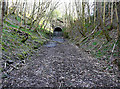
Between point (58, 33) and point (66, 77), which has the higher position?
point (58, 33)

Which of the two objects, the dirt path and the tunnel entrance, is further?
the tunnel entrance

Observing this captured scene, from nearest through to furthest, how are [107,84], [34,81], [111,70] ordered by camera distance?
[107,84], [34,81], [111,70]

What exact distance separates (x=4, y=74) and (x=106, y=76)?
373 centimetres

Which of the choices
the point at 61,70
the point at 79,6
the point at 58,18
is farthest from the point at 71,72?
the point at 58,18

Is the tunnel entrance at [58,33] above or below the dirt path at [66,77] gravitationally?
above

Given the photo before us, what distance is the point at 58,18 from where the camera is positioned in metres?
31.2

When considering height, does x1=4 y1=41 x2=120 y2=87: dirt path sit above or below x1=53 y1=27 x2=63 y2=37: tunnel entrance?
below

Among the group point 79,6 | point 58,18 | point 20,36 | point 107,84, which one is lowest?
point 107,84

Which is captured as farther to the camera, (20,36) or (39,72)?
(20,36)

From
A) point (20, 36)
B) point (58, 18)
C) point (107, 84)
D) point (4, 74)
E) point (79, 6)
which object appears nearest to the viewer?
point (107, 84)

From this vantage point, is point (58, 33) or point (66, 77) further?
point (58, 33)

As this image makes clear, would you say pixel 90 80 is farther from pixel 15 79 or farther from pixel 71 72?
pixel 15 79

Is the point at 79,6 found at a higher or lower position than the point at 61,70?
higher

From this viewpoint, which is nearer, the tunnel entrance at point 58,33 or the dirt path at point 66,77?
the dirt path at point 66,77
